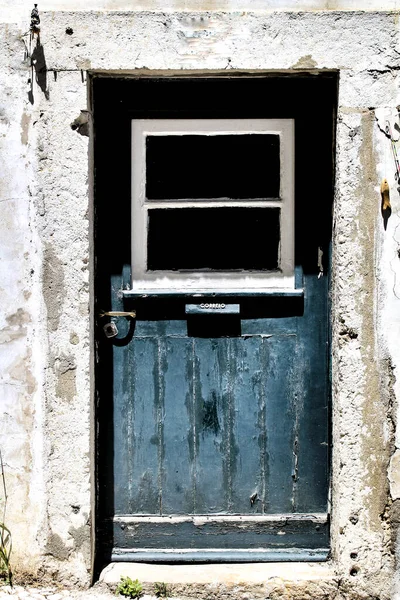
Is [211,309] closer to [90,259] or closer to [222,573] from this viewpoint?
[90,259]

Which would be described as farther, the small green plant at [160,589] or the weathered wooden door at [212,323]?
the weathered wooden door at [212,323]

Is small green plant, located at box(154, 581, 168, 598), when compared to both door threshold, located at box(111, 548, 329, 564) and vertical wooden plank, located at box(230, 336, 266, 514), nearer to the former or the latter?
door threshold, located at box(111, 548, 329, 564)

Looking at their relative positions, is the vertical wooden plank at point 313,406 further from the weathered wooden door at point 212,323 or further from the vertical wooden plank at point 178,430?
the vertical wooden plank at point 178,430

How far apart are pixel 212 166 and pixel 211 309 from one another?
0.69m

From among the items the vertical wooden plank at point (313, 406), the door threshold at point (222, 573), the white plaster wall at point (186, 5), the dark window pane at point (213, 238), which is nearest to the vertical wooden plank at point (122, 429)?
the door threshold at point (222, 573)

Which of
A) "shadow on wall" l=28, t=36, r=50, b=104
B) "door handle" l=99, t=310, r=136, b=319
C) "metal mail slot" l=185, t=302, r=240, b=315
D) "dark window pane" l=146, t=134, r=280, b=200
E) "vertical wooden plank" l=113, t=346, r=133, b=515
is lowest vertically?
"vertical wooden plank" l=113, t=346, r=133, b=515

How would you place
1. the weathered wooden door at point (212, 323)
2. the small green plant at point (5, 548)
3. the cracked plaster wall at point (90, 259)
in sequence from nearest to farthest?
the cracked plaster wall at point (90, 259), the small green plant at point (5, 548), the weathered wooden door at point (212, 323)

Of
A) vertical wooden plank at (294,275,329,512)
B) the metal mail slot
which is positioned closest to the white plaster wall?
vertical wooden plank at (294,275,329,512)

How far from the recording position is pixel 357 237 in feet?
11.2

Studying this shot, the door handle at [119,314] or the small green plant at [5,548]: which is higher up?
the door handle at [119,314]

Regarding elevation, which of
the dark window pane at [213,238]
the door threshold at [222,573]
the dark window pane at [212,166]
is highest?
the dark window pane at [212,166]

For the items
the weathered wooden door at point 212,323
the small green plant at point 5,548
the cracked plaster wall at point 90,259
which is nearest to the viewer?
the cracked plaster wall at point 90,259

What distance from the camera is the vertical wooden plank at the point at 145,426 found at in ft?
11.9

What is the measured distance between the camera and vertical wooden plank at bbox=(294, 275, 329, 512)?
11.9 ft
